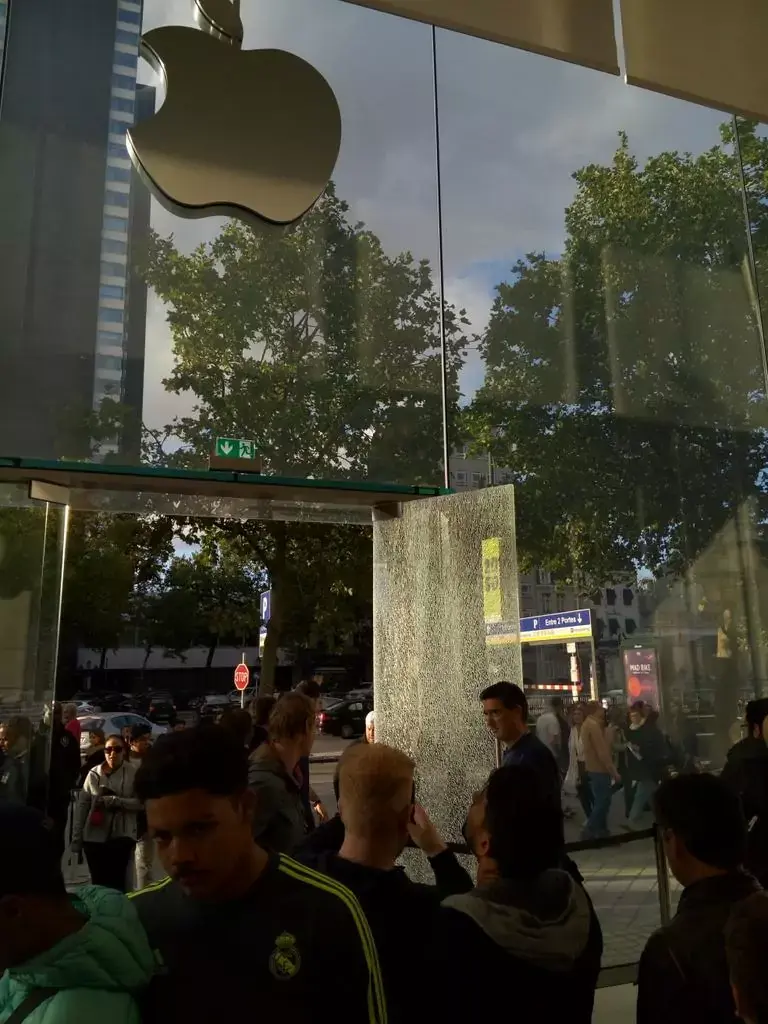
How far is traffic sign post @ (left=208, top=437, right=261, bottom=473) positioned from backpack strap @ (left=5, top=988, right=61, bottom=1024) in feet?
12.4

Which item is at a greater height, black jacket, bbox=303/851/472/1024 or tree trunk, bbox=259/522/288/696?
tree trunk, bbox=259/522/288/696

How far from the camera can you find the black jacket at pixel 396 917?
1585 mm

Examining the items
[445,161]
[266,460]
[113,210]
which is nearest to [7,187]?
[113,210]

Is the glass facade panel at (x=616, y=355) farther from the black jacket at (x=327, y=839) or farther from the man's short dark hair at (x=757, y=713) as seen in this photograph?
the black jacket at (x=327, y=839)

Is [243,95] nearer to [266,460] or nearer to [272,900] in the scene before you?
[266,460]

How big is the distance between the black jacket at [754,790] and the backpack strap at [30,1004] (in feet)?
8.69

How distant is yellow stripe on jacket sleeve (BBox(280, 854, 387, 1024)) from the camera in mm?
1179

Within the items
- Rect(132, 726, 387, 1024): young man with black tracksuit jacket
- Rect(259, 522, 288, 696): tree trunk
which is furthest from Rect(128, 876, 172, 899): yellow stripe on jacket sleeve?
Rect(259, 522, 288, 696): tree trunk

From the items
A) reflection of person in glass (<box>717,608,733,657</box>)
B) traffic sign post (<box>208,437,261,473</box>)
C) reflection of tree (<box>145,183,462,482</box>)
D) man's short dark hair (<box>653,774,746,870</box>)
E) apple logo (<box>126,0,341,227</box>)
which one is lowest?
man's short dark hair (<box>653,774,746,870</box>)

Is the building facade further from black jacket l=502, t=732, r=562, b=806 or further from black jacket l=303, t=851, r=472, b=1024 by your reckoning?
black jacket l=303, t=851, r=472, b=1024

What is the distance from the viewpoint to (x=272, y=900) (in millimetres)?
1176

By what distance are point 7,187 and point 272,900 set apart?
15.2 feet

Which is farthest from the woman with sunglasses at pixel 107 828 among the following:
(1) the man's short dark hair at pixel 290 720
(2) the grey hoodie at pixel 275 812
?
(2) the grey hoodie at pixel 275 812

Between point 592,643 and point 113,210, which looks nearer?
point 113,210
